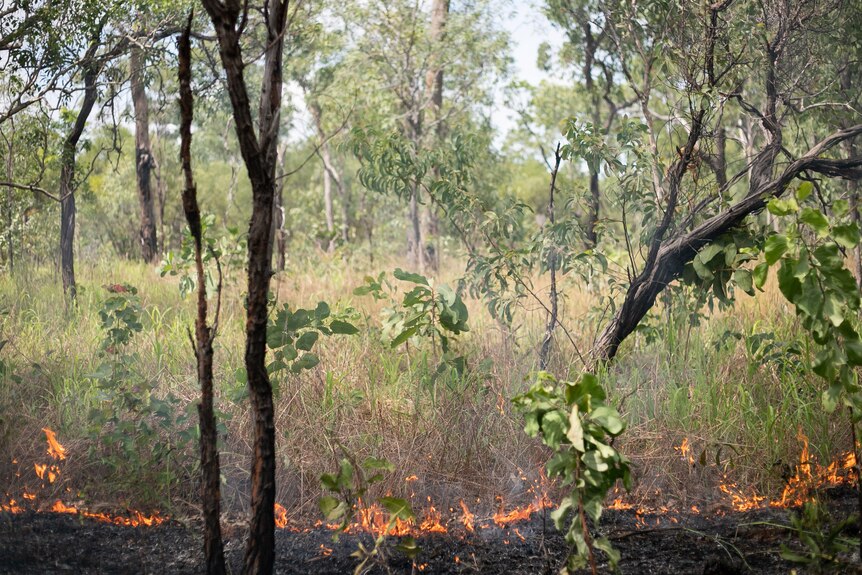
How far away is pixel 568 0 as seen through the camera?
358 inches

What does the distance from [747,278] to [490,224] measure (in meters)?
1.47

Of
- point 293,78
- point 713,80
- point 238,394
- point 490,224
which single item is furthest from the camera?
point 293,78

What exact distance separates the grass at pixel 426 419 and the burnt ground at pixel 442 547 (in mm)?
225

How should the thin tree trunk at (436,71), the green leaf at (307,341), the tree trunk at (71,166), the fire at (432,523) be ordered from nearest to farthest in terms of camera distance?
the fire at (432,523)
the green leaf at (307,341)
the tree trunk at (71,166)
the thin tree trunk at (436,71)

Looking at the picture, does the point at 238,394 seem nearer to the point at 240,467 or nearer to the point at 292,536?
the point at 240,467

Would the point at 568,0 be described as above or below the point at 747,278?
above

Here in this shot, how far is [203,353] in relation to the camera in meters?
2.15

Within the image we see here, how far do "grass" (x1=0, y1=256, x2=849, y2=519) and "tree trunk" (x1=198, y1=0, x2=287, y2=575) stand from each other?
3.02 feet

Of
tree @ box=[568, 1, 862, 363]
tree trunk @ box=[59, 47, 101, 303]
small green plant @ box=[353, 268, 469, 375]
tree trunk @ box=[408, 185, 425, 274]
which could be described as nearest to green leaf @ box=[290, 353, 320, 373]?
small green plant @ box=[353, 268, 469, 375]

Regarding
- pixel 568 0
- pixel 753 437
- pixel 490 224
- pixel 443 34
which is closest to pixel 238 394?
pixel 490 224

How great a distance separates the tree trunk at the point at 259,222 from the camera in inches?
80.3

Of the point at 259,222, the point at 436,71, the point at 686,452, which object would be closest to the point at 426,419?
the point at 686,452

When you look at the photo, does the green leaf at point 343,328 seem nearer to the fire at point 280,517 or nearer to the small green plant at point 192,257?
the fire at point 280,517

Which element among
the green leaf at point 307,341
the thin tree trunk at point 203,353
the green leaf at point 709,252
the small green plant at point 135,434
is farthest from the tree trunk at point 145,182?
the thin tree trunk at point 203,353
